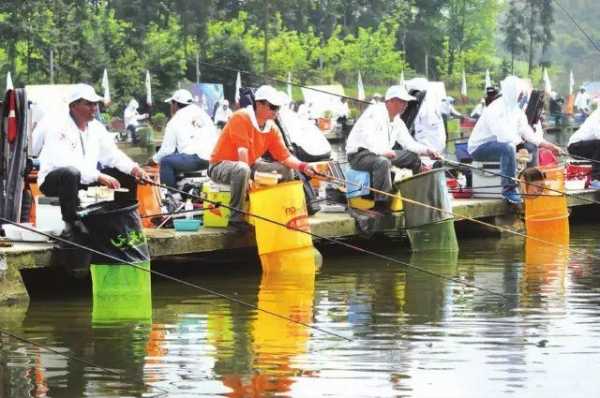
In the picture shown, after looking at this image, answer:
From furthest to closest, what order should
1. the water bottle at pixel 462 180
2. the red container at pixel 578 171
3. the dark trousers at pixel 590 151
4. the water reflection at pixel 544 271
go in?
the red container at pixel 578 171
the dark trousers at pixel 590 151
the water bottle at pixel 462 180
the water reflection at pixel 544 271

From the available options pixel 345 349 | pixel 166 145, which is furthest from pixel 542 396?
pixel 166 145

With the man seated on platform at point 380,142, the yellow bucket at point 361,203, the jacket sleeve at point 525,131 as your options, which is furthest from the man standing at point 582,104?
the yellow bucket at point 361,203

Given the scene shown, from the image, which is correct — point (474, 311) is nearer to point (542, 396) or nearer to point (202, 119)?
point (542, 396)

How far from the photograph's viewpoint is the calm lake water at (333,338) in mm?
9094

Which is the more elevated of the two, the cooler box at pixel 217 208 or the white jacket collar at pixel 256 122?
the white jacket collar at pixel 256 122

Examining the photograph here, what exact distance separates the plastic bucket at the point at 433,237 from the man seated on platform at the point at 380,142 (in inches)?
15.2

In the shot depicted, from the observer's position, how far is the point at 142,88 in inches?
2458

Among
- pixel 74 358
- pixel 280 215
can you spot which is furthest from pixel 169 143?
pixel 74 358

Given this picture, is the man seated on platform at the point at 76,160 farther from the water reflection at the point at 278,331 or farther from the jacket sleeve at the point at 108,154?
the water reflection at the point at 278,331

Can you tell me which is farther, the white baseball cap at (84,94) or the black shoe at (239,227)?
the black shoe at (239,227)

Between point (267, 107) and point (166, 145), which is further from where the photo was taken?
point (166, 145)

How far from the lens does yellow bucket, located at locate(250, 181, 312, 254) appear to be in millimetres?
13883

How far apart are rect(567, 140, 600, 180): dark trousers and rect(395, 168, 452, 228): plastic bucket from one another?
4145 millimetres

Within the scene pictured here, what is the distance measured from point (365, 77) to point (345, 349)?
76.2 metres
